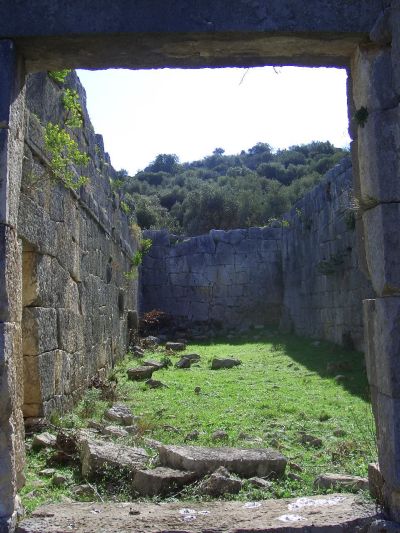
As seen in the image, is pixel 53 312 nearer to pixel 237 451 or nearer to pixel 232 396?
pixel 237 451

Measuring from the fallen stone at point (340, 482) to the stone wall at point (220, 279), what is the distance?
608 inches

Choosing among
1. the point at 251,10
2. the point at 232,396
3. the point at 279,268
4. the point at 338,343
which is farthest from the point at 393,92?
the point at 279,268

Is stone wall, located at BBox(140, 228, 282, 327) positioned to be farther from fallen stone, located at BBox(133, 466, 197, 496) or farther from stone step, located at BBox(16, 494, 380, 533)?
stone step, located at BBox(16, 494, 380, 533)

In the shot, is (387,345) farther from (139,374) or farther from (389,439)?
(139,374)

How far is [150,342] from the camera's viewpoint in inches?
638

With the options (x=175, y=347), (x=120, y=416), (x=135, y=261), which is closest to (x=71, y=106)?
(x=120, y=416)

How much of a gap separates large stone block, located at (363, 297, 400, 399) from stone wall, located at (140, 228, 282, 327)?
16175mm

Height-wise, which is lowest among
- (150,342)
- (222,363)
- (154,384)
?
(154,384)

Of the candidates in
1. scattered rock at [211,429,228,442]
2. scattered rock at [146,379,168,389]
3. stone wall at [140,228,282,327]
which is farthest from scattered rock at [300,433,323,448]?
stone wall at [140,228,282,327]

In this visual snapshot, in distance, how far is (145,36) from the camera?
375 centimetres

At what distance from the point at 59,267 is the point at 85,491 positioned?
9.87 feet

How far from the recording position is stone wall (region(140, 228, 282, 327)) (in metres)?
20.0

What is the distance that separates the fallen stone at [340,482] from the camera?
4.29 meters

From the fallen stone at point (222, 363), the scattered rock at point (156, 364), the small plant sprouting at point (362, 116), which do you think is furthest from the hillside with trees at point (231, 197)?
the small plant sprouting at point (362, 116)
